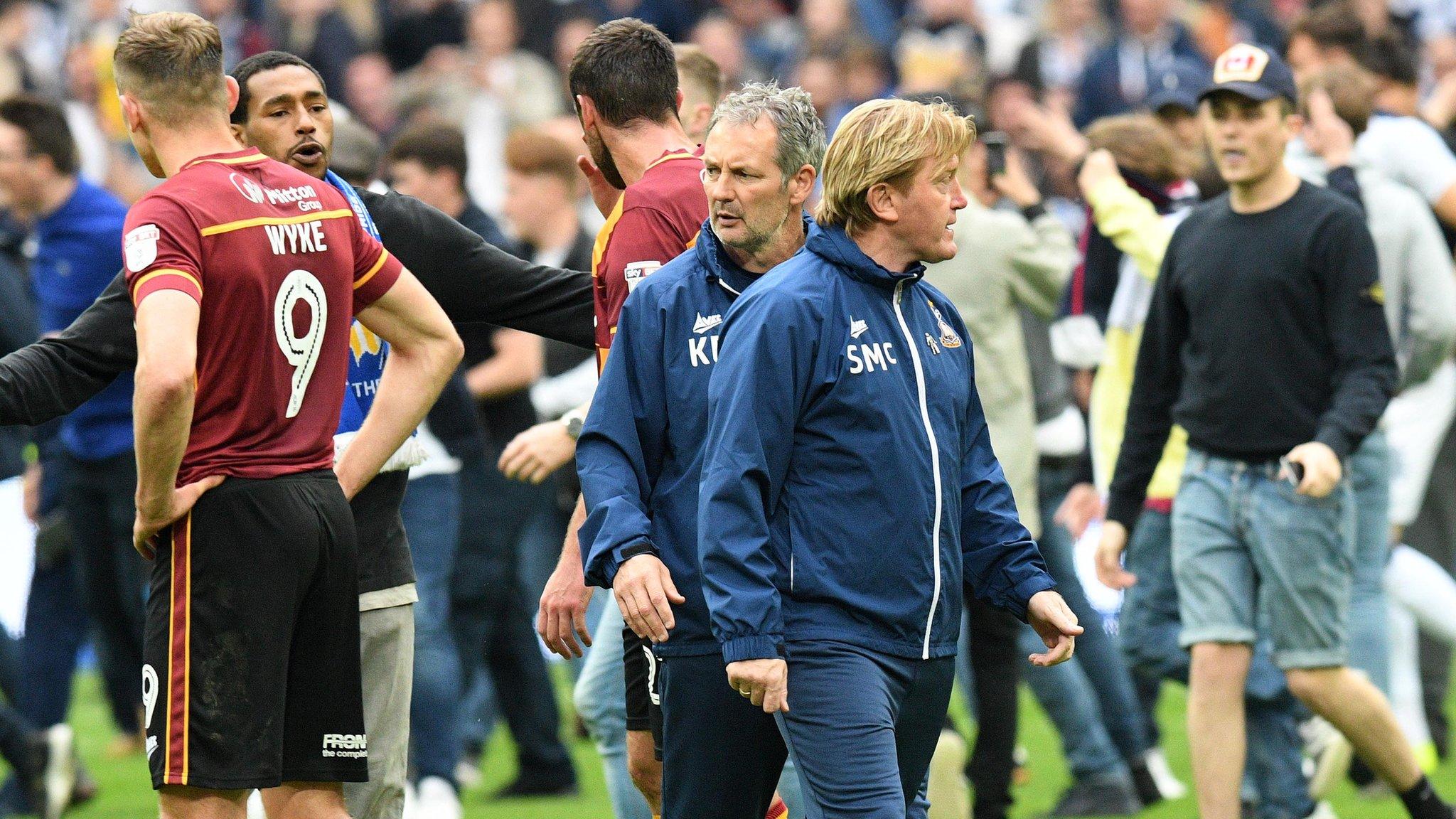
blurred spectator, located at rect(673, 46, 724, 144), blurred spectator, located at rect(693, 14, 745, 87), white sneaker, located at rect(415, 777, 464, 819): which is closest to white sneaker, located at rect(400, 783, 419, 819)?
white sneaker, located at rect(415, 777, 464, 819)

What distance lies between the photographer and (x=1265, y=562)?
6348 millimetres

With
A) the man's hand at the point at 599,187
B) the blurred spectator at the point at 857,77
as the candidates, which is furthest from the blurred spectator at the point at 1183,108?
the blurred spectator at the point at 857,77

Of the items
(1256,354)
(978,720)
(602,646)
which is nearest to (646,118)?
(602,646)

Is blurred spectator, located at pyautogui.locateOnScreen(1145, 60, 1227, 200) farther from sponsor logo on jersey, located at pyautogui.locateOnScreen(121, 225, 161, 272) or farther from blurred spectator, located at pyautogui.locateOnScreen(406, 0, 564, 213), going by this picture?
blurred spectator, located at pyautogui.locateOnScreen(406, 0, 564, 213)

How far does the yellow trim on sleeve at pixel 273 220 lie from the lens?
14.8ft

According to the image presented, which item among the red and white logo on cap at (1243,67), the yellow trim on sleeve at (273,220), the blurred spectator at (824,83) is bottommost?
the yellow trim on sleeve at (273,220)

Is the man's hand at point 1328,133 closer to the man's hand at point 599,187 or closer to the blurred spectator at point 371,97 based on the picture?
the man's hand at point 599,187

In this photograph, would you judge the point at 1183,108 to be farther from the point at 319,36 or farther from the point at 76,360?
the point at 319,36

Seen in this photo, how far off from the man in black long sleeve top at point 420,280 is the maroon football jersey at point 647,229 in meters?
0.46

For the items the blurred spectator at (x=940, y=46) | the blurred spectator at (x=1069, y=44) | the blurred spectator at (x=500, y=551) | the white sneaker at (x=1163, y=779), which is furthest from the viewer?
the blurred spectator at (x=1069, y=44)

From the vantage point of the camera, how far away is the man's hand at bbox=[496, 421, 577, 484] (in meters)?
5.52

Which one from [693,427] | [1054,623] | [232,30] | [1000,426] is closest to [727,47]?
[232,30]

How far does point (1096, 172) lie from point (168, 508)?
4.12 metres

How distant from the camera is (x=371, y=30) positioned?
17125 mm
